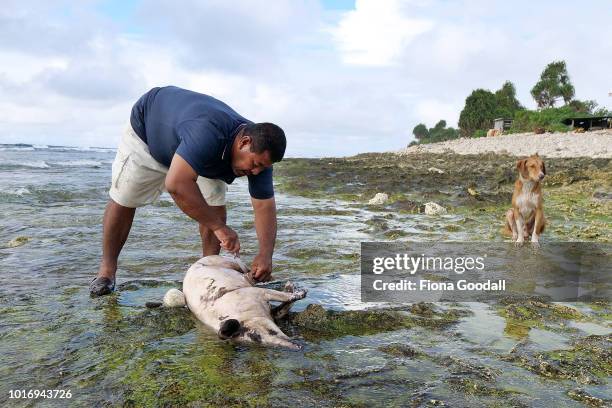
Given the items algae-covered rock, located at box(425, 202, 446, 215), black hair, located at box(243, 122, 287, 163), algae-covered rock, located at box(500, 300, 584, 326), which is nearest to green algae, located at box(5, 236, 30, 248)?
black hair, located at box(243, 122, 287, 163)

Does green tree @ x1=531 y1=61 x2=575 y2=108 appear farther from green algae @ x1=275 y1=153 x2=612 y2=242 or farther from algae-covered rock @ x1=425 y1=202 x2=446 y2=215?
algae-covered rock @ x1=425 y1=202 x2=446 y2=215

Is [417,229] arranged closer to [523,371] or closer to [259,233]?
[259,233]

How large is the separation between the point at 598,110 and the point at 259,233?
3007 inches

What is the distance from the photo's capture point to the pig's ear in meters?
3.29

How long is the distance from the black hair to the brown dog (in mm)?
4685

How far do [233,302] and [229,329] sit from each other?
34 centimetres

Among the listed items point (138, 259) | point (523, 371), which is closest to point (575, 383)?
→ point (523, 371)

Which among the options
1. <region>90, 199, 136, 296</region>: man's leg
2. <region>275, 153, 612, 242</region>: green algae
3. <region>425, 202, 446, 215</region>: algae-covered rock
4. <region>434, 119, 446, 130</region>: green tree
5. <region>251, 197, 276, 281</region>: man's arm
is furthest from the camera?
<region>434, 119, 446, 130</region>: green tree

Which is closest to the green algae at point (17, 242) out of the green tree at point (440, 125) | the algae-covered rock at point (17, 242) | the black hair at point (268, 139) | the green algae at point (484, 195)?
the algae-covered rock at point (17, 242)

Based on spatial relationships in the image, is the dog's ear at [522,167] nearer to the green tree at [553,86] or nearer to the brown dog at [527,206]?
the brown dog at [527,206]

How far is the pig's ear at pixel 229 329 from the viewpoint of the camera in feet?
10.8

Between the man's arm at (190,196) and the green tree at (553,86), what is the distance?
76.4 m

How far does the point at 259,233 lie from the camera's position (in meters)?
4.60

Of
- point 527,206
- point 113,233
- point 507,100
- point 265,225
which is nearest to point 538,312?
point 265,225
